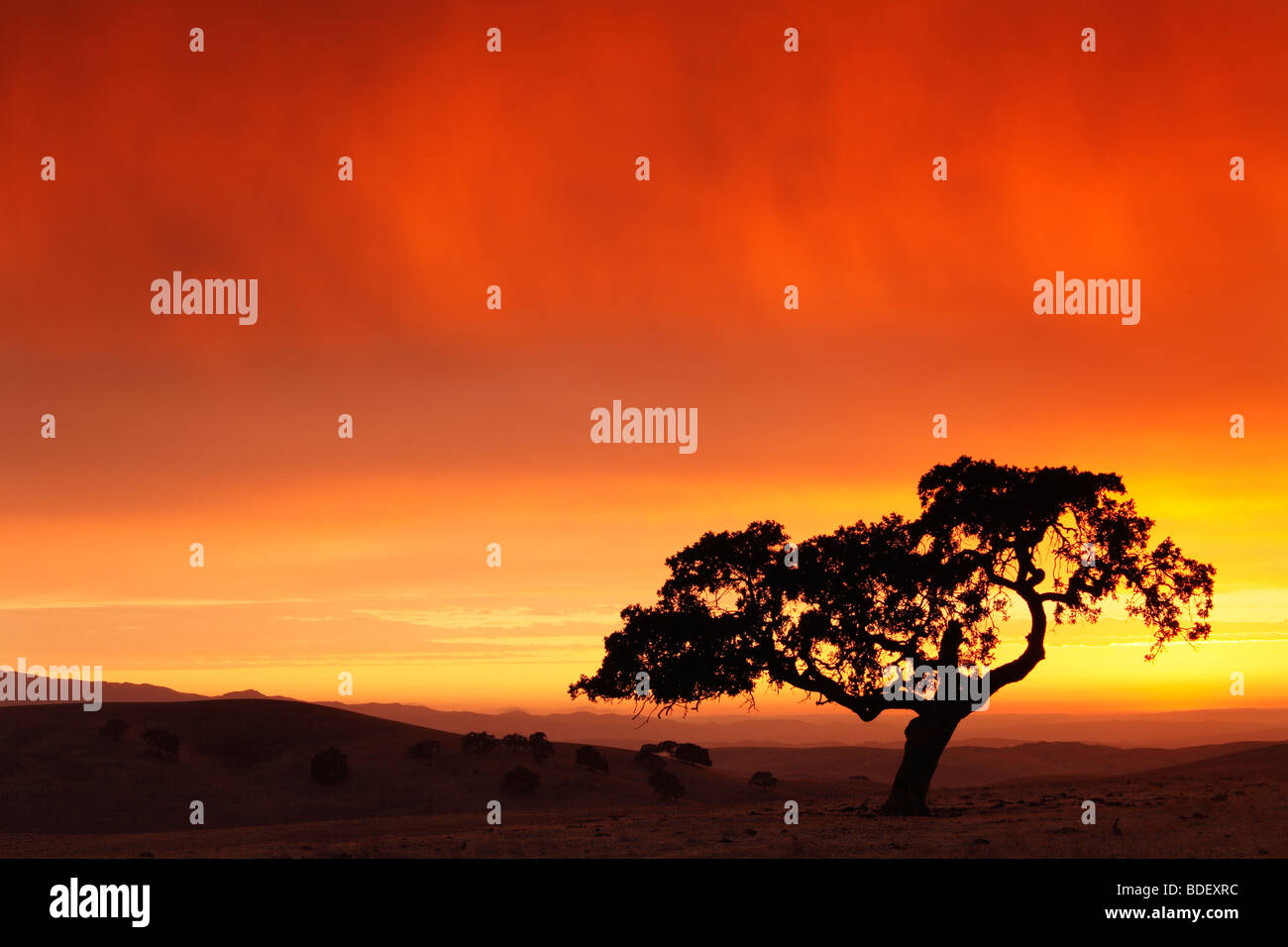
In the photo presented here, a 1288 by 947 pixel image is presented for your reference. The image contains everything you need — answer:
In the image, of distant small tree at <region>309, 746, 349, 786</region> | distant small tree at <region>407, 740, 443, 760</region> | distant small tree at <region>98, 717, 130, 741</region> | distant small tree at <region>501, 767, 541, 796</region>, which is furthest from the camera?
distant small tree at <region>98, 717, 130, 741</region>

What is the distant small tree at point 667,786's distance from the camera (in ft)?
275

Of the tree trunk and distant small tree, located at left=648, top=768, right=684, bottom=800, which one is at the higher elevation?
the tree trunk

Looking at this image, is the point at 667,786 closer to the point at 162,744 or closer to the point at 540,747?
the point at 540,747

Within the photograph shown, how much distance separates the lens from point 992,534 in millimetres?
38875

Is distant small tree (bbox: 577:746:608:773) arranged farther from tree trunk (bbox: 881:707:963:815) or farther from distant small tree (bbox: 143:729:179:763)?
tree trunk (bbox: 881:707:963:815)

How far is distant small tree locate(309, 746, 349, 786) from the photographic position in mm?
84562

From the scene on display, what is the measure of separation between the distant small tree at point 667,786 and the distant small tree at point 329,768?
24.0 m

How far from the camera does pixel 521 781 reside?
3179 inches

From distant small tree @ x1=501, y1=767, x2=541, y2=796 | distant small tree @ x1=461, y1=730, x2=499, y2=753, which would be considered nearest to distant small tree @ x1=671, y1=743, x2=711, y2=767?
distant small tree @ x1=461, y1=730, x2=499, y2=753

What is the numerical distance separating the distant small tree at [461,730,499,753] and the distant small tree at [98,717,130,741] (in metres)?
29.4

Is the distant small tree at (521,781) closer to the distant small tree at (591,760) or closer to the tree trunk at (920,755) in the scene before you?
the distant small tree at (591,760)
